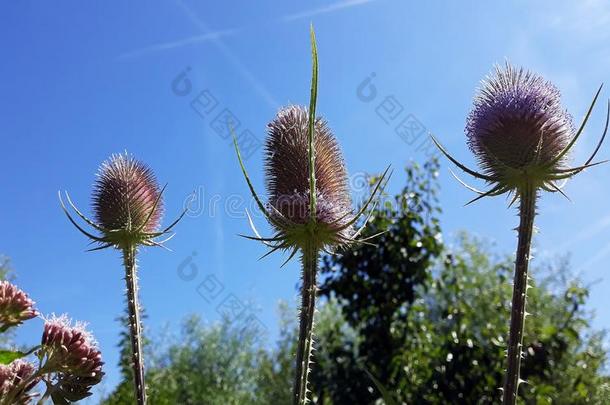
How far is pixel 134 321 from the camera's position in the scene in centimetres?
224

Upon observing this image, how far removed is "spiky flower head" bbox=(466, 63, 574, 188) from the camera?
222cm

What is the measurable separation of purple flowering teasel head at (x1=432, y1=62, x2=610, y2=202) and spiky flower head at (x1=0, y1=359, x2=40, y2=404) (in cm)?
143

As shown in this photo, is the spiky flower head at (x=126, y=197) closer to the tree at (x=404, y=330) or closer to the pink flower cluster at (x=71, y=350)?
the pink flower cluster at (x=71, y=350)

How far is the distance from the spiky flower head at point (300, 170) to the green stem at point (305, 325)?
0.20 m

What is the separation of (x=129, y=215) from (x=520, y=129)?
1.58 m

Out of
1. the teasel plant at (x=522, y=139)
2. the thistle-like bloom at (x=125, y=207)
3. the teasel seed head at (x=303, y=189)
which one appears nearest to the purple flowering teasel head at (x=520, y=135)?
the teasel plant at (x=522, y=139)

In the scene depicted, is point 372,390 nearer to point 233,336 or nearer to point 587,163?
point 587,163

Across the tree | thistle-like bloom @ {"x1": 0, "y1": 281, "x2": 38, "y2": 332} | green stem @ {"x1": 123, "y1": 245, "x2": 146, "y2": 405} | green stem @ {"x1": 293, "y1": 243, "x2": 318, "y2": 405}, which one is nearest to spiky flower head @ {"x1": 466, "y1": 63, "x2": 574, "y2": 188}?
green stem @ {"x1": 293, "y1": 243, "x2": 318, "y2": 405}

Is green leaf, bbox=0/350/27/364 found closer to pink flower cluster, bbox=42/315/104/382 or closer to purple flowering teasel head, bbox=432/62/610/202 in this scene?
pink flower cluster, bbox=42/315/104/382

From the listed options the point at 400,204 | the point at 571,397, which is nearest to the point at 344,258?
the point at 400,204

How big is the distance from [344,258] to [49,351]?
5.32 m

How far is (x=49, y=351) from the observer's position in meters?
1.53

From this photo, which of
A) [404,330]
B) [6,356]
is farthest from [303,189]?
[404,330]

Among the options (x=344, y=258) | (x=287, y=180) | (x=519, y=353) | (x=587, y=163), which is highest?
(x=344, y=258)
